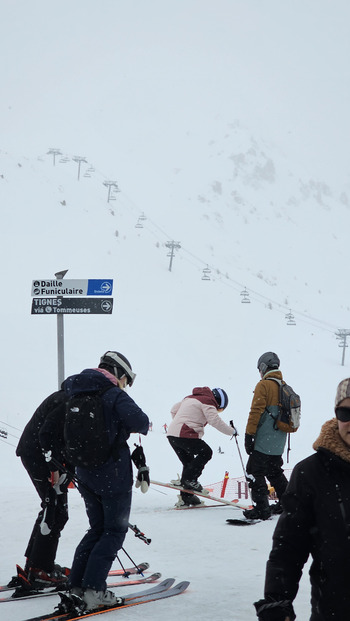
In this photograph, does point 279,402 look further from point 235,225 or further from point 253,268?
point 235,225

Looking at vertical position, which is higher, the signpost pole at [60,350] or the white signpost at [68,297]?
the white signpost at [68,297]

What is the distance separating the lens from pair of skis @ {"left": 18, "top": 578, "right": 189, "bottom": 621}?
418cm

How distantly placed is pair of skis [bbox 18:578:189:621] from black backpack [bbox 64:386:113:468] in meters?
0.79

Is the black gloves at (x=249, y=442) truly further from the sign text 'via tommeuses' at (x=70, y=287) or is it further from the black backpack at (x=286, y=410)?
the sign text 'via tommeuses' at (x=70, y=287)

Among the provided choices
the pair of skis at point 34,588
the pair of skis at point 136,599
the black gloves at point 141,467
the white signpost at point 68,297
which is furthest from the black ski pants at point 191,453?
the black gloves at point 141,467

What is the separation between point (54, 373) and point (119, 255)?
14.7 metres

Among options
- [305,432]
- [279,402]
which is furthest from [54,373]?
[279,402]

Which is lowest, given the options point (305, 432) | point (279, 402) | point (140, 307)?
point (305, 432)

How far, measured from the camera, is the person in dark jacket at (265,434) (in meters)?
7.47

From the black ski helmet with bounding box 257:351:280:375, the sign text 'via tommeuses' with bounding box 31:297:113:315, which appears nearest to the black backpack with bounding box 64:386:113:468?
the black ski helmet with bounding box 257:351:280:375

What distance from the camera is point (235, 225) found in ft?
201

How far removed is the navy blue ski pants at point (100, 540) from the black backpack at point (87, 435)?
26 cm

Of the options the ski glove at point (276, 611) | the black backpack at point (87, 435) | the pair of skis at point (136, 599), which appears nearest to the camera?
the ski glove at point (276, 611)

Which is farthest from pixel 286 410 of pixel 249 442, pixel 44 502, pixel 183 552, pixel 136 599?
pixel 136 599
